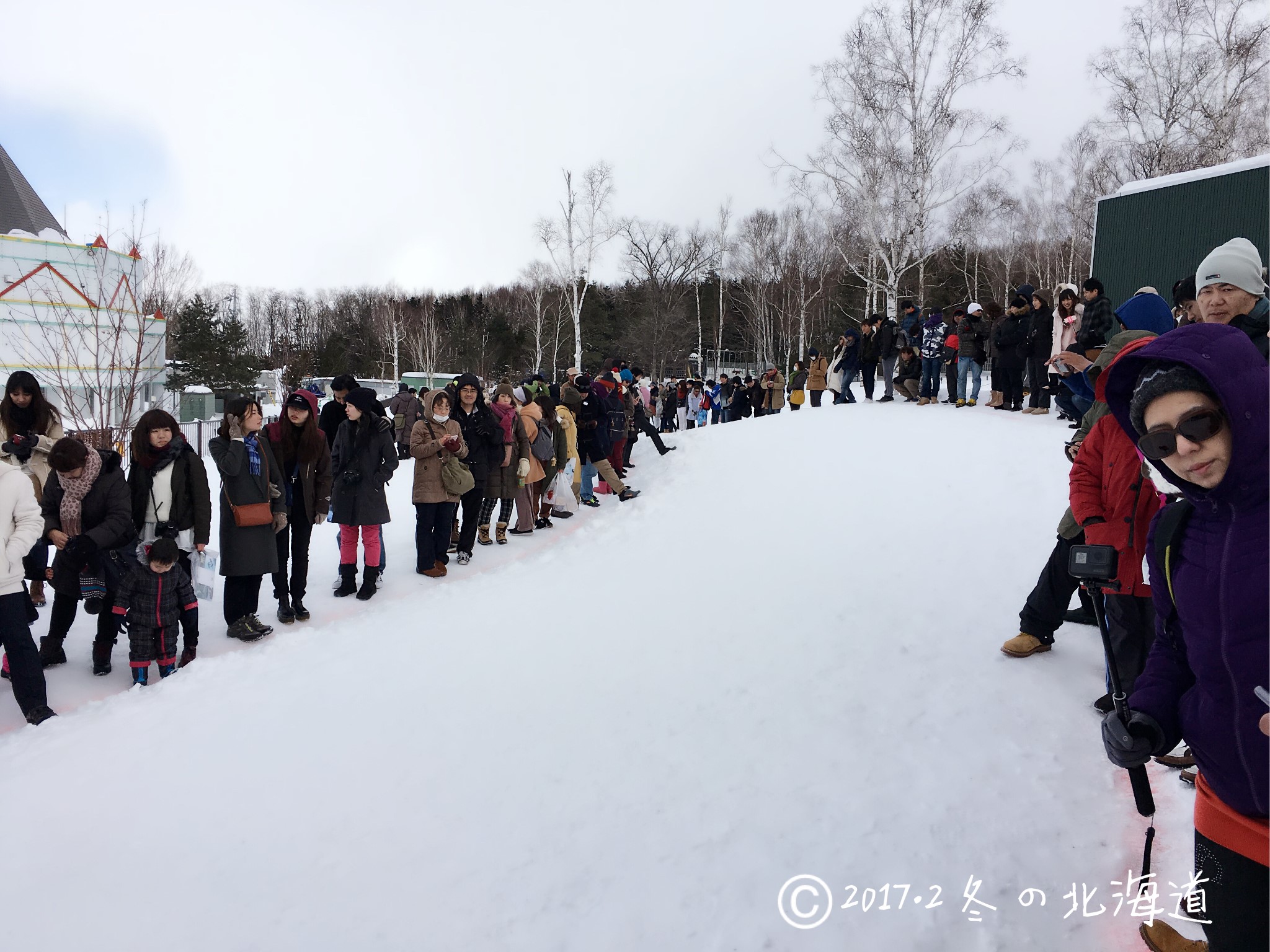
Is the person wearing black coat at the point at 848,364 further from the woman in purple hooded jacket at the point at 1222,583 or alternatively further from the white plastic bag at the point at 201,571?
the woman in purple hooded jacket at the point at 1222,583

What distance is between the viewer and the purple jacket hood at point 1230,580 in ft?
4.83

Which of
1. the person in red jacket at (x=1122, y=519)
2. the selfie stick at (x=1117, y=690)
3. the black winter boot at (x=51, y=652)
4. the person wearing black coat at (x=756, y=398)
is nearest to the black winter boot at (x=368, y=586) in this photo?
the black winter boot at (x=51, y=652)

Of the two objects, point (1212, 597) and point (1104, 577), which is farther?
point (1104, 577)

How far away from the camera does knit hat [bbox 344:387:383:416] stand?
6.35 metres

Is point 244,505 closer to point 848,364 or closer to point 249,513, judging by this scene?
point 249,513

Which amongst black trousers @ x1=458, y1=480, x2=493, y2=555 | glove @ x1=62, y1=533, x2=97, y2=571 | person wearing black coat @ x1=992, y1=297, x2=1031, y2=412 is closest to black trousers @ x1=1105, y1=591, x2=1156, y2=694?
black trousers @ x1=458, y1=480, x2=493, y2=555

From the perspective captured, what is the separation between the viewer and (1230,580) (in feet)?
5.00

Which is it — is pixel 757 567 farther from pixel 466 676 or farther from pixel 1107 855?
pixel 1107 855

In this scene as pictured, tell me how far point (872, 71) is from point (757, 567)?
1807 centimetres

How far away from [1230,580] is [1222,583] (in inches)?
0.8

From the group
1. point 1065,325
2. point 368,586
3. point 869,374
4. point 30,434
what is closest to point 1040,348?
point 1065,325

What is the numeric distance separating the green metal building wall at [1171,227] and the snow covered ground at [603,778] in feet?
28.5

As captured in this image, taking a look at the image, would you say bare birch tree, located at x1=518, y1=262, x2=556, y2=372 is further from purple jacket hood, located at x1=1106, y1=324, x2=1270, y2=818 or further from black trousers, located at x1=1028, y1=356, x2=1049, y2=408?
purple jacket hood, located at x1=1106, y1=324, x2=1270, y2=818

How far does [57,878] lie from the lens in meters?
2.93
